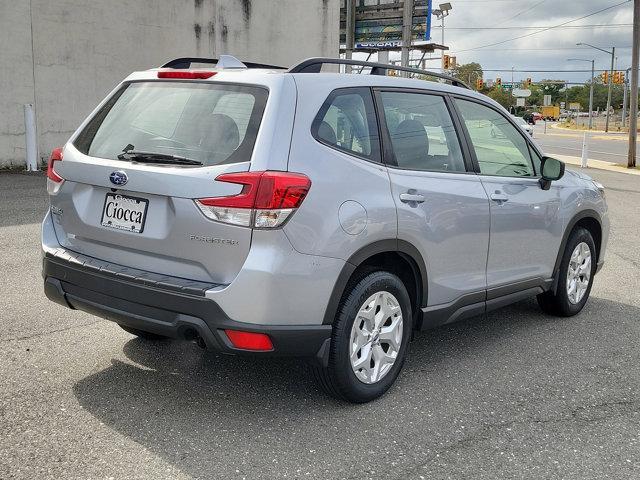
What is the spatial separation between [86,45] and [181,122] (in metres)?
13.3

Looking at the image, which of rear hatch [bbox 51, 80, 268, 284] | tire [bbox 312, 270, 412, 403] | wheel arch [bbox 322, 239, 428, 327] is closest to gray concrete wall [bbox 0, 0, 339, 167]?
rear hatch [bbox 51, 80, 268, 284]

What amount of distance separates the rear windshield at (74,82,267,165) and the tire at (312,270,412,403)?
0.96 m

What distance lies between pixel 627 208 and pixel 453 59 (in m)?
48.2

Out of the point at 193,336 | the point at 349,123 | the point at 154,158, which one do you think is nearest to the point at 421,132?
the point at 349,123

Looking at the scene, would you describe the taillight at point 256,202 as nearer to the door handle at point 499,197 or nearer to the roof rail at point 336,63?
the roof rail at point 336,63

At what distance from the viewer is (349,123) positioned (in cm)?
392

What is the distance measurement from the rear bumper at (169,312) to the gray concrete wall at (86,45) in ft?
40.1

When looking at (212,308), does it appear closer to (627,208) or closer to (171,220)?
Answer: (171,220)

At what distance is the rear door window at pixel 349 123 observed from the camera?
3736 mm

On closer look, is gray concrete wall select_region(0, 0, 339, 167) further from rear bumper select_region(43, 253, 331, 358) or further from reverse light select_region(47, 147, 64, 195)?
rear bumper select_region(43, 253, 331, 358)

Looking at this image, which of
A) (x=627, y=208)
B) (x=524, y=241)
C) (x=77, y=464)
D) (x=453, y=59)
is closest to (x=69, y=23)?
(x=627, y=208)

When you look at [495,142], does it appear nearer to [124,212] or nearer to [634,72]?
[124,212]

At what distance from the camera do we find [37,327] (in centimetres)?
505

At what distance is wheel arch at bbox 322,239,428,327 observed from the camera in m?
3.63
